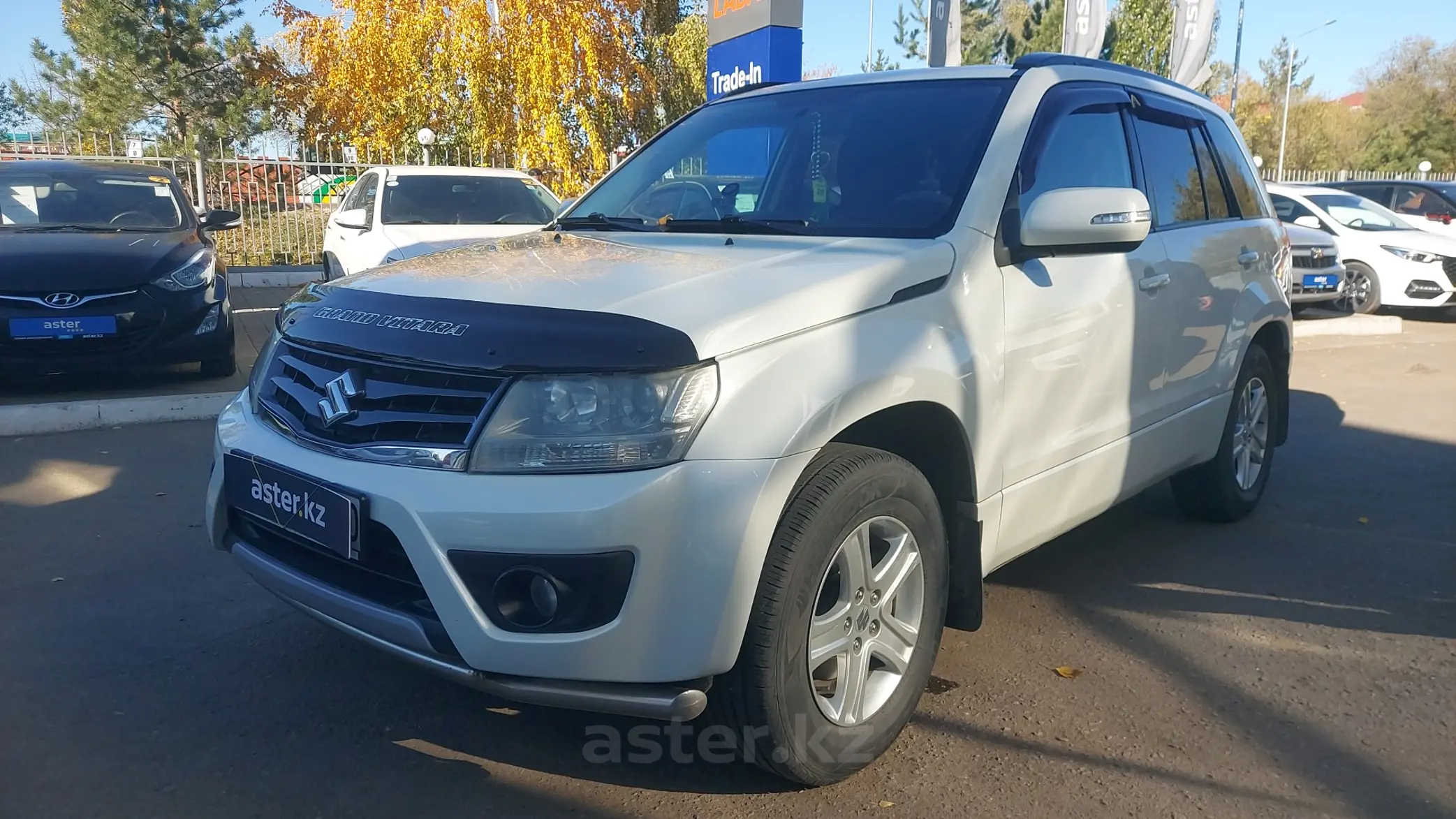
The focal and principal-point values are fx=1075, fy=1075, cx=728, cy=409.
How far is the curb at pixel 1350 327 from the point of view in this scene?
11.1 m

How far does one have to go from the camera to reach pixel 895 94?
141 inches

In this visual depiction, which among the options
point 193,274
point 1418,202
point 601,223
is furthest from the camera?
point 1418,202

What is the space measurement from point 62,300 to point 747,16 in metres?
5.98

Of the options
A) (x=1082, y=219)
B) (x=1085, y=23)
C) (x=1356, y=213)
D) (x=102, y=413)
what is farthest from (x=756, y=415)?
(x=1085, y=23)

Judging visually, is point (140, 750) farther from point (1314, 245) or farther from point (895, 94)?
point (1314, 245)

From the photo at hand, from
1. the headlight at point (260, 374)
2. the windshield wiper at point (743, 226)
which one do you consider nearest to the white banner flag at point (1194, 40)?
the windshield wiper at point (743, 226)

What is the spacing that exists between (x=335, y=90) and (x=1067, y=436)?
20.0 meters

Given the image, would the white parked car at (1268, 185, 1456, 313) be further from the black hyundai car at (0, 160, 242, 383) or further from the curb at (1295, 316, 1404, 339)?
the black hyundai car at (0, 160, 242, 383)

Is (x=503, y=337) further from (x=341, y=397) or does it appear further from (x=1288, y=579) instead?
(x=1288, y=579)

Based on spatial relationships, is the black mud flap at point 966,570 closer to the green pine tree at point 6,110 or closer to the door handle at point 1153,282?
the door handle at point 1153,282

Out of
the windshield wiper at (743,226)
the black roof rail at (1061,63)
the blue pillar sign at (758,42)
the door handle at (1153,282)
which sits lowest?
the door handle at (1153,282)

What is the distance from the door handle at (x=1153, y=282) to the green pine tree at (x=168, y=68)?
28.9 meters

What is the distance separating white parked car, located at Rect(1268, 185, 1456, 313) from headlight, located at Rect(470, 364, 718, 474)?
12.8 m

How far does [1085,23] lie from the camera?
48.3 feet
